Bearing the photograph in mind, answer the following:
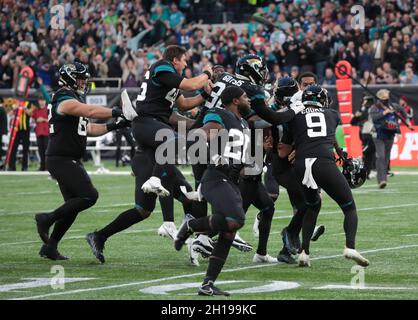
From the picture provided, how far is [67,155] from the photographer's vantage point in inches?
478

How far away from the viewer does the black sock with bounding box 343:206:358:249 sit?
421 inches

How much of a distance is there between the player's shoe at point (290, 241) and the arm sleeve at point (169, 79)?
1926mm

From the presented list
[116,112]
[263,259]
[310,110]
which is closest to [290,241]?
[263,259]

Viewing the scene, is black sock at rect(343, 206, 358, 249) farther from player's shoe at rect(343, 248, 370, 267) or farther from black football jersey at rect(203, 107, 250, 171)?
black football jersey at rect(203, 107, 250, 171)

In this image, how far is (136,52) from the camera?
32.4m

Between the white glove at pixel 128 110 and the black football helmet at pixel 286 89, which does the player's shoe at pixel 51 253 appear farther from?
the black football helmet at pixel 286 89

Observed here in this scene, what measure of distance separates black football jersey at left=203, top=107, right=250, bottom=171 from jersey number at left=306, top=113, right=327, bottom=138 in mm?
1437

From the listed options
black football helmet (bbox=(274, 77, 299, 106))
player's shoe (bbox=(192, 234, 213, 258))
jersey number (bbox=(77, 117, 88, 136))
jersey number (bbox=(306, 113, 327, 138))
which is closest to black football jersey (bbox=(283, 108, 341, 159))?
jersey number (bbox=(306, 113, 327, 138))

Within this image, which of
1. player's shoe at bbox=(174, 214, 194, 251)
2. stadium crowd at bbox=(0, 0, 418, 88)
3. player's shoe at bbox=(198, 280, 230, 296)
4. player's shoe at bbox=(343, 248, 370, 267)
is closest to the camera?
player's shoe at bbox=(198, 280, 230, 296)

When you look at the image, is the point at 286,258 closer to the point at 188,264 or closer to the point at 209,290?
the point at 188,264

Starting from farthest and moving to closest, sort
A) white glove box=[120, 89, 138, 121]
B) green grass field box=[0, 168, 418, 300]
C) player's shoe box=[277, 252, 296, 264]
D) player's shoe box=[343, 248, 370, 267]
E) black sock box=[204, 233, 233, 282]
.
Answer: white glove box=[120, 89, 138, 121]
player's shoe box=[277, 252, 296, 264]
player's shoe box=[343, 248, 370, 267]
green grass field box=[0, 168, 418, 300]
black sock box=[204, 233, 233, 282]

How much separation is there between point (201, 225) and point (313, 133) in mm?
1716

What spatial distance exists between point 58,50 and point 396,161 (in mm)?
11505
